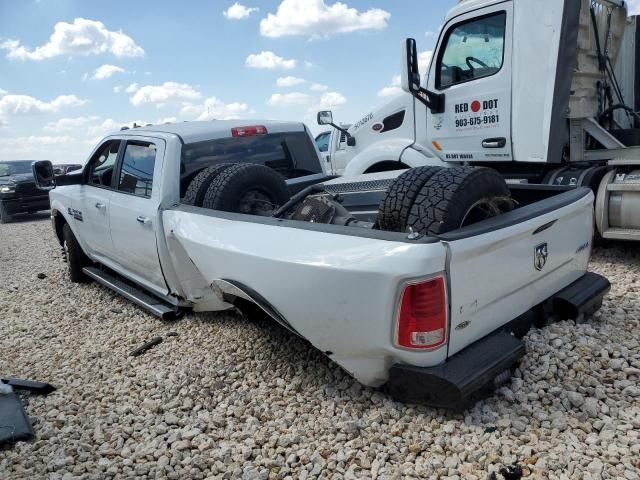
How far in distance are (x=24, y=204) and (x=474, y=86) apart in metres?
12.8

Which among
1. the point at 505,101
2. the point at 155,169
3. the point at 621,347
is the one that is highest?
the point at 505,101

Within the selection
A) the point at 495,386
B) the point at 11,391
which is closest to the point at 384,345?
the point at 495,386

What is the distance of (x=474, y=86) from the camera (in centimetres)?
584

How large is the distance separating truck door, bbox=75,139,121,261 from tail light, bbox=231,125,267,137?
3.99ft

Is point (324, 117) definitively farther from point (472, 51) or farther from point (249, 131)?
point (249, 131)

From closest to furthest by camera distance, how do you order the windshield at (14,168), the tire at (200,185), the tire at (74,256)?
the tire at (200,185), the tire at (74,256), the windshield at (14,168)

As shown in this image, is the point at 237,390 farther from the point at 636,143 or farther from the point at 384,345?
the point at 636,143

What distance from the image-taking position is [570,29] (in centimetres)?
520

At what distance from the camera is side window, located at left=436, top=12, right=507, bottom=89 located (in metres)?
5.61

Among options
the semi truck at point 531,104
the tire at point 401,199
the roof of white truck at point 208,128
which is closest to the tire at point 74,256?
the roof of white truck at point 208,128

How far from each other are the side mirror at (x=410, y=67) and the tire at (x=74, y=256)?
415 cm

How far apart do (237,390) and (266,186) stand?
160 centimetres

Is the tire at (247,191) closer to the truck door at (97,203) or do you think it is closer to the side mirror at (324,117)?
the truck door at (97,203)

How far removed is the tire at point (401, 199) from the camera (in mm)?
2902
